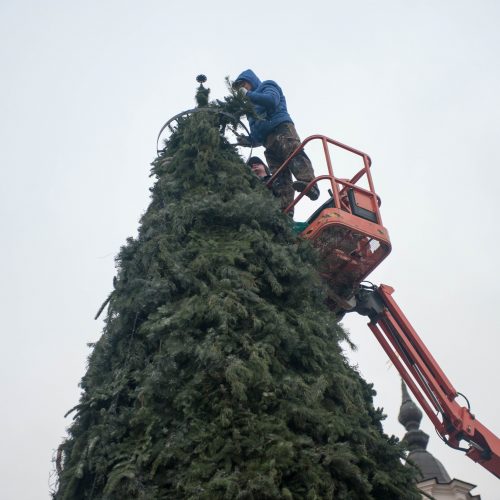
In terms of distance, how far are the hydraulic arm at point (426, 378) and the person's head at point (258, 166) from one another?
233 centimetres

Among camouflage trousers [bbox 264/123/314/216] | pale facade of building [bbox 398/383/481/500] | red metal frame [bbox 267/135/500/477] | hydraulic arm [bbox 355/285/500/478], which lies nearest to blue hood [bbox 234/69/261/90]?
camouflage trousers [bbox 264/123/314/216]

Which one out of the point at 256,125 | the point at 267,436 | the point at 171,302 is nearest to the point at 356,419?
the point at 267,436

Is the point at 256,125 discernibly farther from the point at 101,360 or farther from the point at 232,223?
the point at 101,360

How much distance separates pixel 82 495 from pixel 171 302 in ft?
6.09

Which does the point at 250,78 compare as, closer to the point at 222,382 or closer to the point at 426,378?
the point at 426,378

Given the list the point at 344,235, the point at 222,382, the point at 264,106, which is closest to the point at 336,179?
the point at 344,235

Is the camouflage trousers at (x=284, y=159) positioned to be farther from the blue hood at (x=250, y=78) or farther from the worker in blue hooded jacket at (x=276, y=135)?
the blue hood at (x=250, y=78)

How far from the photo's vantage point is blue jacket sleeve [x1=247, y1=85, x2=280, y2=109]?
1027 cm

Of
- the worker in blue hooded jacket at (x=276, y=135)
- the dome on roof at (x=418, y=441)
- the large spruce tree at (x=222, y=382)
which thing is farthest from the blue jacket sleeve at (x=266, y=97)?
the dome on roof at (x=418, y=441)

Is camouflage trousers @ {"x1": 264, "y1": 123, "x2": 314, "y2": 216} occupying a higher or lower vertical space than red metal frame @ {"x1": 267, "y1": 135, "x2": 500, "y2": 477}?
higher

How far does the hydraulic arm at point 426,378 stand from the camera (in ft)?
31.9

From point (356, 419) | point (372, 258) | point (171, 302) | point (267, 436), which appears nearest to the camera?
point (267, 436)

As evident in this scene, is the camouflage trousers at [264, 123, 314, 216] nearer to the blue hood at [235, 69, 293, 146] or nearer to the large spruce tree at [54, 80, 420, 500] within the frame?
the blue hood at [235, 69, 293, 146]

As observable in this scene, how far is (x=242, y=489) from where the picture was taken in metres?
4.55
